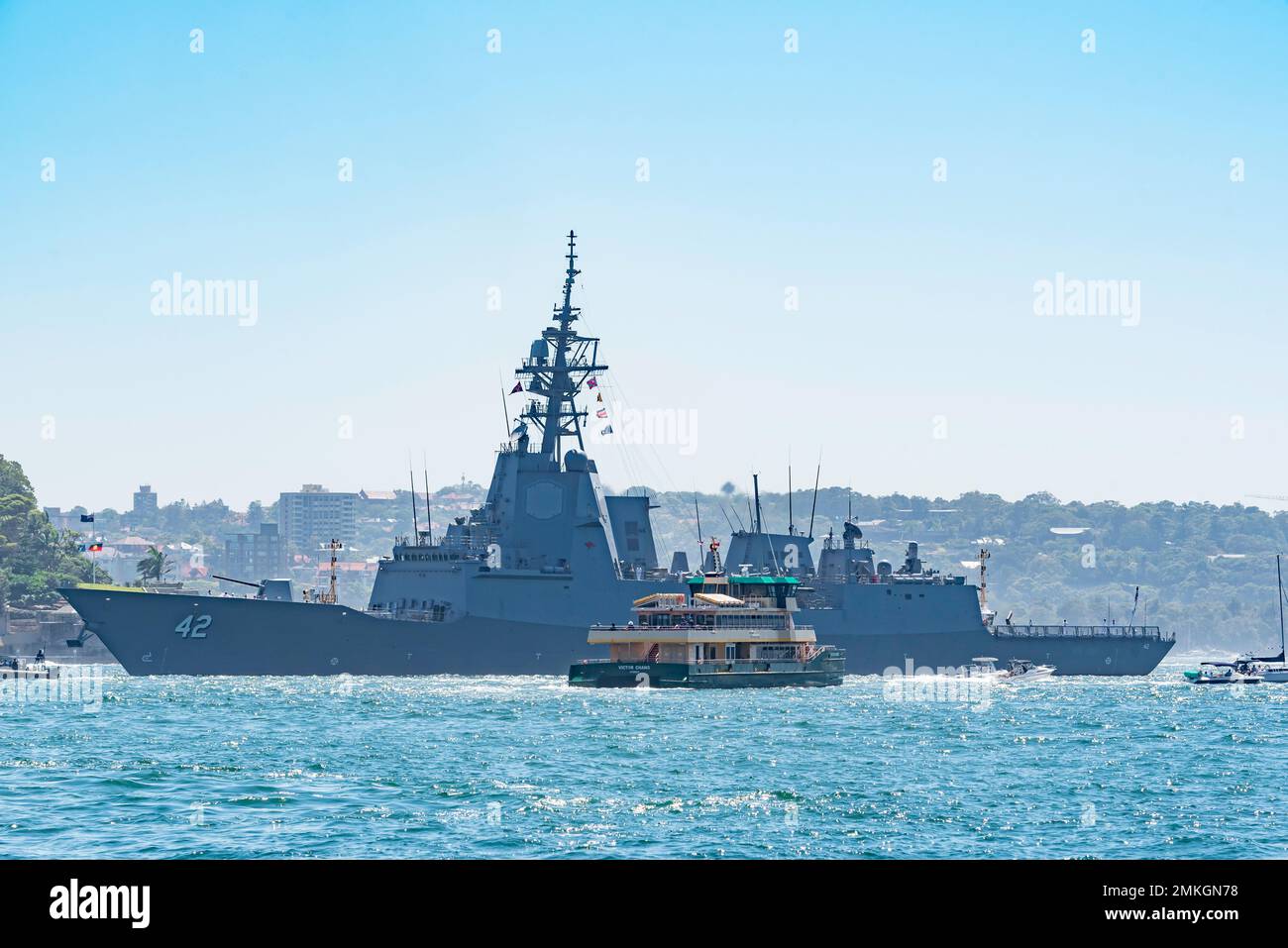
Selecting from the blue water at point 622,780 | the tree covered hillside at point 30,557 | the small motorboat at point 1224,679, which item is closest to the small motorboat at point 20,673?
the blue water at point 622,780

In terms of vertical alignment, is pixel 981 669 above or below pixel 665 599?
below

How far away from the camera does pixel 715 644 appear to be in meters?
59.9

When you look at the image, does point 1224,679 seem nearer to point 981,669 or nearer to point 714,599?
point 981,669

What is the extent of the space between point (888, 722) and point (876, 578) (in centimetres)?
3370

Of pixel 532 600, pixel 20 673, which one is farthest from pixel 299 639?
pixel 20 673

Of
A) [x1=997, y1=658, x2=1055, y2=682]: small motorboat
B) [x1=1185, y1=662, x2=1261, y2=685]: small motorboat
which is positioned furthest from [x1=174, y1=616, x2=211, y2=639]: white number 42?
[x1=1185, y1=662, x2=1261, y2=685]: small motorboat

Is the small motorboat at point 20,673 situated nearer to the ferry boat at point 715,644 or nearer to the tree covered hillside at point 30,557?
the ferry boat at point 715,644

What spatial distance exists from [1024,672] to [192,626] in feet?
139

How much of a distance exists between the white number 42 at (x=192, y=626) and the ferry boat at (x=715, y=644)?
15.1 meters
